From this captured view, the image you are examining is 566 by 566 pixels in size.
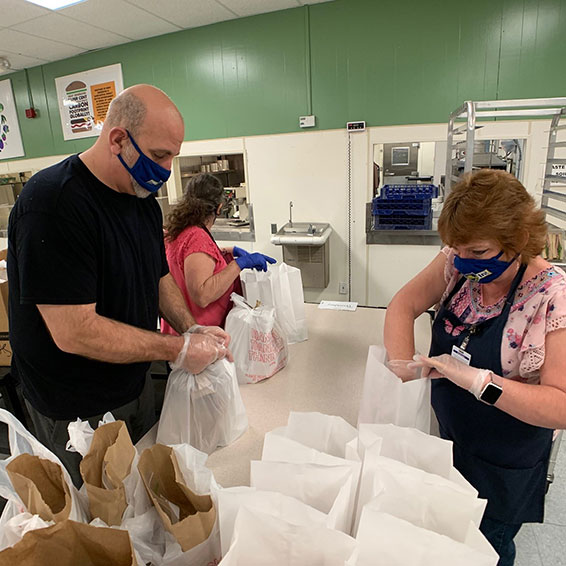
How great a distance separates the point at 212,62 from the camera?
386 centimetres

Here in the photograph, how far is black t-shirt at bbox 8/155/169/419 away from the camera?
0.98 meters

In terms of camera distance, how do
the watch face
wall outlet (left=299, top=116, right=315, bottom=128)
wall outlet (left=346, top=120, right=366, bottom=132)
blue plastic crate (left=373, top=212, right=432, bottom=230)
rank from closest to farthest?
the watch face < blue plastic crate (left=373, top=212, right=432, bottom=230) < wall outlet (left=346, top=120, right=366, bottom=132) < wall outlet (left=299, top=116, right=315, bottom=128)

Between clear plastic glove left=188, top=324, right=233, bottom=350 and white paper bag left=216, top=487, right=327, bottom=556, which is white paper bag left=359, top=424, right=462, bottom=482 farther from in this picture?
clear plastic glove left=188, top=324, right=233, bottom=350

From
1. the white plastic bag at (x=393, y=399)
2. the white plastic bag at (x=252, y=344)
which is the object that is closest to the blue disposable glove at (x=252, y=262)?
the white plastic bag at (x=252, y=344)

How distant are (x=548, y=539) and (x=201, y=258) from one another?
187 cm

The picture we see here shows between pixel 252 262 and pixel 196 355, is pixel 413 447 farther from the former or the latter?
pixel 252 262

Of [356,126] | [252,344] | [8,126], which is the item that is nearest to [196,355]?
[252,344]

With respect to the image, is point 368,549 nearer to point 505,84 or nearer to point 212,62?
point 505,84

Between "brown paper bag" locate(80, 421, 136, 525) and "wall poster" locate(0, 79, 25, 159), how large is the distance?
5.69 metres

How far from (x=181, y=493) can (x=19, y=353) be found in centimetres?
74

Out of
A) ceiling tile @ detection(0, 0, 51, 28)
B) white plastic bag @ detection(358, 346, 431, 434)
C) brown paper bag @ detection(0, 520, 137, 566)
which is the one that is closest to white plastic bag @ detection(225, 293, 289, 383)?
white plastic bag @ detection(358, 346, 431, 434)

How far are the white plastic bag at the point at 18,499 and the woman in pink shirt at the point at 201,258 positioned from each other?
3.08 ft

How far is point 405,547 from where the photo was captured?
1.79ft

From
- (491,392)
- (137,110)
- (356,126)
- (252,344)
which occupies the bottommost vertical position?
(252,344)
